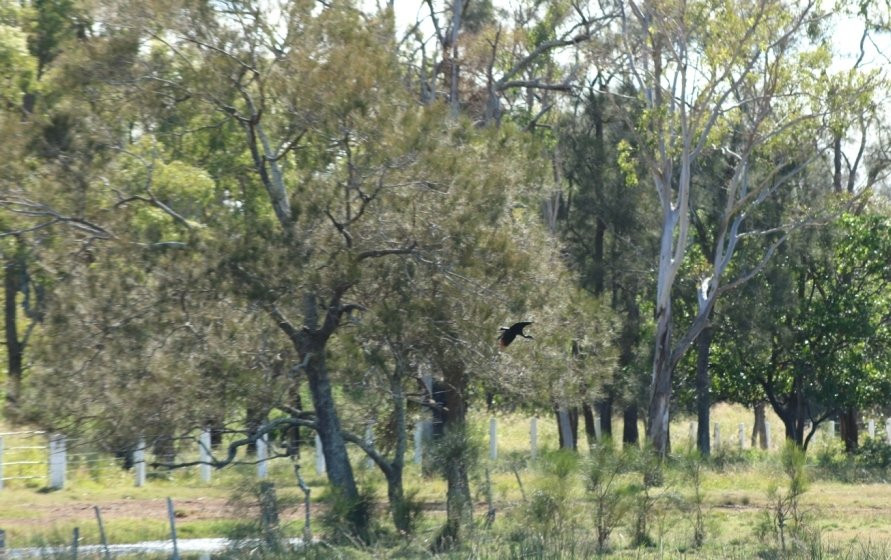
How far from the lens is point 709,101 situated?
94.9ft

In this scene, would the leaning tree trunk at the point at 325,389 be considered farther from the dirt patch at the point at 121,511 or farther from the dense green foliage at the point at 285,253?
the dirt patch at the point at 121,511

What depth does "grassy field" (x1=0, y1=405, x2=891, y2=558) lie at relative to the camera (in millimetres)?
15273

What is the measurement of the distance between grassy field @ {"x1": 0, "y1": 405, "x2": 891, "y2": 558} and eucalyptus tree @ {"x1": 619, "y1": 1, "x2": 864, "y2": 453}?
17.3 feet

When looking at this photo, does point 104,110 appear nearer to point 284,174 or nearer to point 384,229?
point 284,174

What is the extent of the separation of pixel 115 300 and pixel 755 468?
1851cm

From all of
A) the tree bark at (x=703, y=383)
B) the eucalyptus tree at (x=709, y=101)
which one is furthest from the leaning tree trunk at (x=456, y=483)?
the tree bark at (x=703, y=383)

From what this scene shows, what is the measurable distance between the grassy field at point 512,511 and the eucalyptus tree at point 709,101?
5270mm

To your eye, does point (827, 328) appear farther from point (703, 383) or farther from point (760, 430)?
point (760, 430)

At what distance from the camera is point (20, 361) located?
2495 cm

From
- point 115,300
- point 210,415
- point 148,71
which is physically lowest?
point 210,415

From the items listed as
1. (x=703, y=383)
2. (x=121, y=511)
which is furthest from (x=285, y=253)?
(x=703, y=383)

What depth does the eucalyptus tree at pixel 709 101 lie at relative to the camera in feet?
91.7

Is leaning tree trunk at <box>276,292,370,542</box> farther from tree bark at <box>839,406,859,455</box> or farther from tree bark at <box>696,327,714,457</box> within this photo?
tree bark at <box>839,406,859,455</box>

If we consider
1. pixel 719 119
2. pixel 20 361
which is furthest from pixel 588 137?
pixel 20 361
